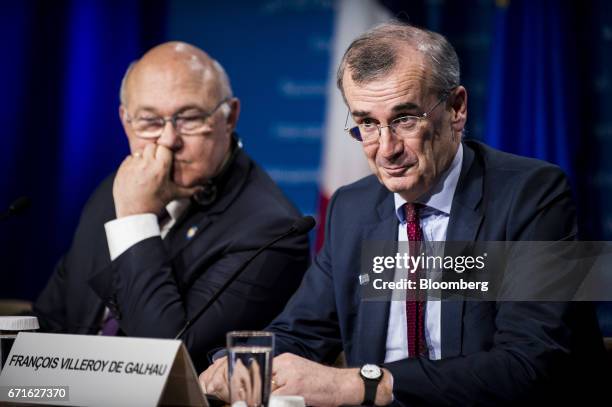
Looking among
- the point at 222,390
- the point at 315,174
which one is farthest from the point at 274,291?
the point at 315,174

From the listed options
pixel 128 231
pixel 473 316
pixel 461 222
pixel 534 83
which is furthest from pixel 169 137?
pixel 534 83

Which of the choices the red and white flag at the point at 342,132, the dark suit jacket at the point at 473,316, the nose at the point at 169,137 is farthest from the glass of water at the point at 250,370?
the red and white flag at the point at 342,132

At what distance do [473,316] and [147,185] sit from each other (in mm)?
1221

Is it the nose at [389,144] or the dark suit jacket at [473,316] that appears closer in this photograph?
the dark suit jacket at [473,316]

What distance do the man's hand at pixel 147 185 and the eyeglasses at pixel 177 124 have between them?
48 mm

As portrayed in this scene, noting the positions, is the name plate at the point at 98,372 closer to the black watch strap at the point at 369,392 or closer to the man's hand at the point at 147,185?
the black watch strap at the point at 369,392

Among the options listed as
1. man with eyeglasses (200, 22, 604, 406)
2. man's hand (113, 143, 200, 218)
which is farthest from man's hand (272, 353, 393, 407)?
man's hand (113, 143, 200, 218)

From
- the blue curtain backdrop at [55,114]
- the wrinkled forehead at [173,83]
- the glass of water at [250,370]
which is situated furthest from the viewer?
the blue curtain backdrop at [55,114]

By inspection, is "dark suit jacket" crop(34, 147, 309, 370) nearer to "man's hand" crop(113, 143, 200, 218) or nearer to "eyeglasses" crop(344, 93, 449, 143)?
"man's hand" crop(113, 143, 200, 218)

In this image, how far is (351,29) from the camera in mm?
4473

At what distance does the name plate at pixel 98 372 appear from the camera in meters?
1.63

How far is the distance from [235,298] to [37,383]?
0.99 m

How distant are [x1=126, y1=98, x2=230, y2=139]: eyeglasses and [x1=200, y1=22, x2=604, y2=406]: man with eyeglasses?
2.27 feet

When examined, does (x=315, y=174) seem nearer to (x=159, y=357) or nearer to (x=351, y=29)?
(x=351, y=29)
